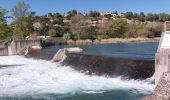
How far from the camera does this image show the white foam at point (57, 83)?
785 inches

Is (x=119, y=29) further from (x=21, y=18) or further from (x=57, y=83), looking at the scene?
(x=57, y=83)

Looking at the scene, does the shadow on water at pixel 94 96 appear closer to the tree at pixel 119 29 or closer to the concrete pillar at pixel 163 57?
the concrete pillar at pixel 163 57

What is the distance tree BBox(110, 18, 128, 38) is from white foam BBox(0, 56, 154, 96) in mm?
62308

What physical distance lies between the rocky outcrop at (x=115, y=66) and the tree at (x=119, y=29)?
6103 cm

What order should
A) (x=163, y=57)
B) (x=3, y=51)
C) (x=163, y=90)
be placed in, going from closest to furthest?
1. (x=163, y=90)
2. (x=163, y=57)
3. (x=3, y=51)

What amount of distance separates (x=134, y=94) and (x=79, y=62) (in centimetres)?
1139

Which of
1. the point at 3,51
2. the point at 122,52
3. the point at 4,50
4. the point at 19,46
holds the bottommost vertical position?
the point at 122,52

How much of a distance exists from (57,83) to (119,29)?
69.9m

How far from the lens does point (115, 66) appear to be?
80.8 ft

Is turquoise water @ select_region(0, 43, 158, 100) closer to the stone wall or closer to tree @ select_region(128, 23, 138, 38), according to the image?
the stone wall

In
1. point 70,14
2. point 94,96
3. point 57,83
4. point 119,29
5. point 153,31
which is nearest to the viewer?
point 94,96

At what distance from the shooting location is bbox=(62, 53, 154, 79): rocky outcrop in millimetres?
22286

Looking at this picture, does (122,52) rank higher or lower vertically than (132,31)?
lower

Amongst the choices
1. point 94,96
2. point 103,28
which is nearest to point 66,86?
point 94,96
